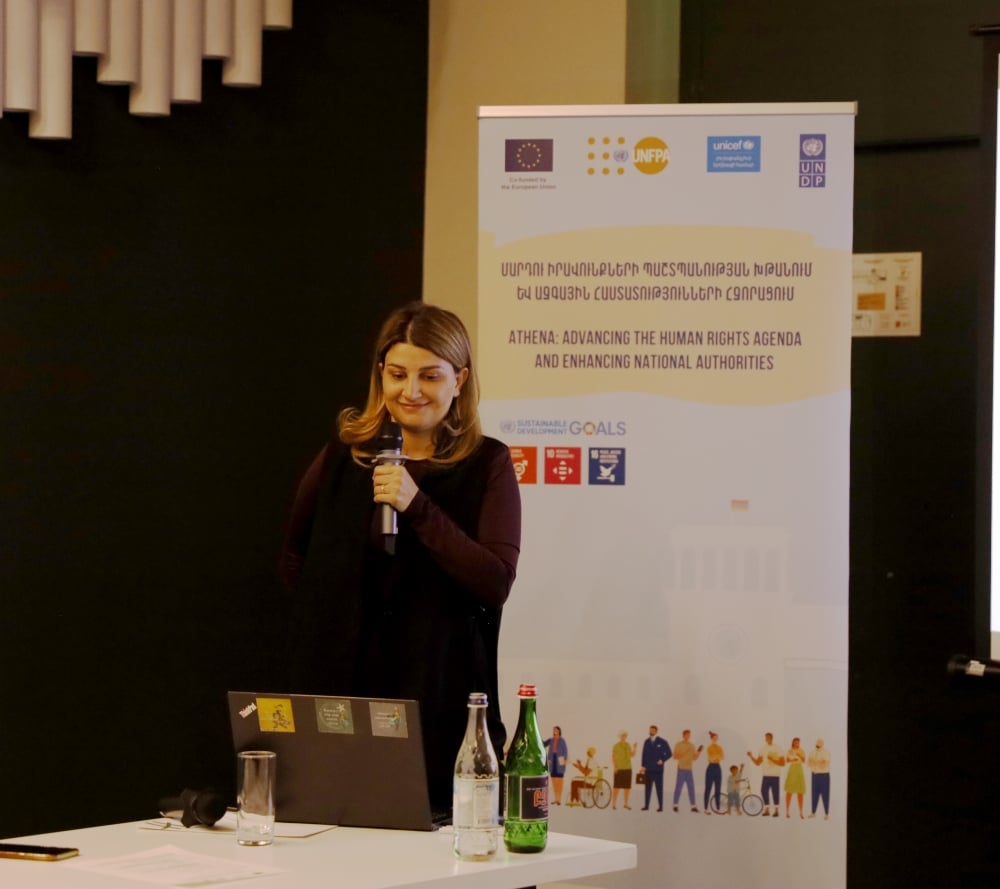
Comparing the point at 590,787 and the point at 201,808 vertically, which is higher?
the point at 201,808

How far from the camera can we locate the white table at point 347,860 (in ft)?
6.22

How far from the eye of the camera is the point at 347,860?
2016 mm

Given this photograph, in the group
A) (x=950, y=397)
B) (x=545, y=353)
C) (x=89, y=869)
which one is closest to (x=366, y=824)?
(x=89, y=869)

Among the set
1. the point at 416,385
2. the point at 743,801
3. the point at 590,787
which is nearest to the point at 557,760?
the point at 590,787

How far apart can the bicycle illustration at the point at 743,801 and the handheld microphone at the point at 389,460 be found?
1402 mm

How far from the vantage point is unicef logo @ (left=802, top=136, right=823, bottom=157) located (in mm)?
3676

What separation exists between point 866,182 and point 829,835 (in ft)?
6.44

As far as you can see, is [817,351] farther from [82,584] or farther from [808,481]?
[82,584]

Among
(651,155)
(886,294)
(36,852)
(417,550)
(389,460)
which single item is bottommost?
(36,852)

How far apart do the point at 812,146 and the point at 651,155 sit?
0.42 meters

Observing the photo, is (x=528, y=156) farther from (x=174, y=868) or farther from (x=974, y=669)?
(x=174, y=868)

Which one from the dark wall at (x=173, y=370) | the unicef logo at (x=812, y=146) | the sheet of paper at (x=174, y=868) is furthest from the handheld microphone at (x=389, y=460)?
the dark wall at (x=173, y=370)

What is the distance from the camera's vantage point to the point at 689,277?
3.71m

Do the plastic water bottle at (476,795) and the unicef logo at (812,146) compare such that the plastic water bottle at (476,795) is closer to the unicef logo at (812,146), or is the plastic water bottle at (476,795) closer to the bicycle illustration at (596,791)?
the bicycle illustration at (596,791)
